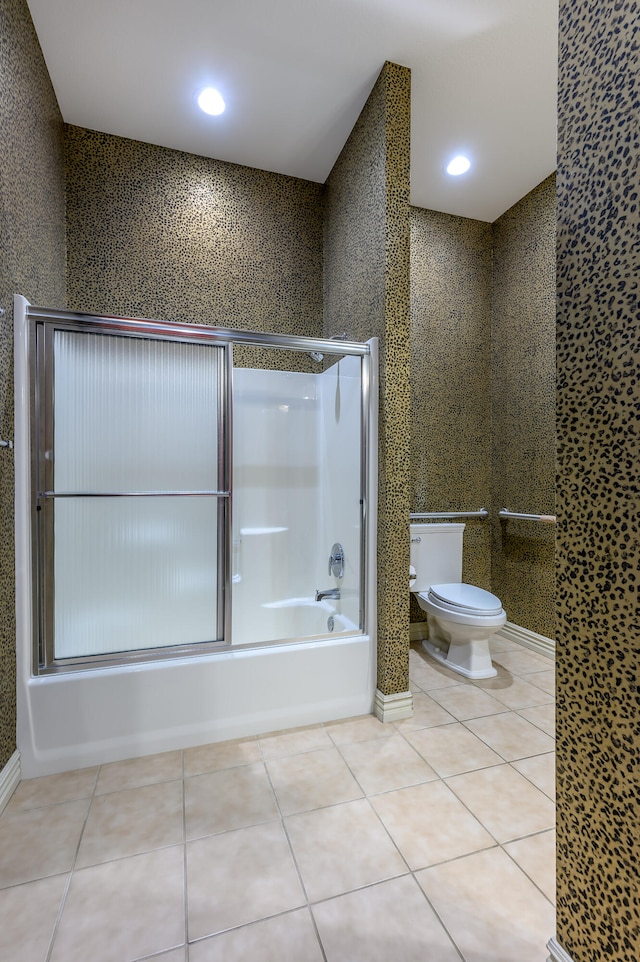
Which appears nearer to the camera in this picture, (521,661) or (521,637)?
(521,661)

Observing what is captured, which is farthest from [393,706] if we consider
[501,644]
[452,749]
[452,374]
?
[452,374]

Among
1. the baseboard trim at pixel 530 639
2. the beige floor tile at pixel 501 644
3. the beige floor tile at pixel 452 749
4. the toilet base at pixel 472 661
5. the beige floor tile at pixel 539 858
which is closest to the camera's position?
the beige floor tile at pixel 539 858

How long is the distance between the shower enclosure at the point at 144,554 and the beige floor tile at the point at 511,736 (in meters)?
0.53

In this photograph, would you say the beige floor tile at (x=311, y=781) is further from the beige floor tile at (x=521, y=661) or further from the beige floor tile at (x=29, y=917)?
the beige floor tile at (x=521, y=661)

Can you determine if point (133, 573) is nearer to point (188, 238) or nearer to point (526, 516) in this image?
point (188, 238)

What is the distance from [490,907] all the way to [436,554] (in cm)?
187

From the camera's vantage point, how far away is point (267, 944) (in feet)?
3.29

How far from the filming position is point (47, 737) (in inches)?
62.0

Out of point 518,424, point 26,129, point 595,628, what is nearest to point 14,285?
point 26,129

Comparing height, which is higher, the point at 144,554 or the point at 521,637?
the point at 144,554

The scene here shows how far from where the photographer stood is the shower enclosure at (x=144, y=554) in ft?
5.27

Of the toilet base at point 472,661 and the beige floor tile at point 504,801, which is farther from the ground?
the toilet base at point 472,661

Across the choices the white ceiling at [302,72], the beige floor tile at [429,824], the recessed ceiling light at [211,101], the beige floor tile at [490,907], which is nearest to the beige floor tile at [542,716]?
the beige floor tile at [429,824]

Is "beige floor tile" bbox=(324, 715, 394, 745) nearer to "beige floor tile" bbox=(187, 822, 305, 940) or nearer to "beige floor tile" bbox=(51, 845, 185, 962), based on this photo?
"beige floor tile" bbox=(187, 822, 305, 940)
